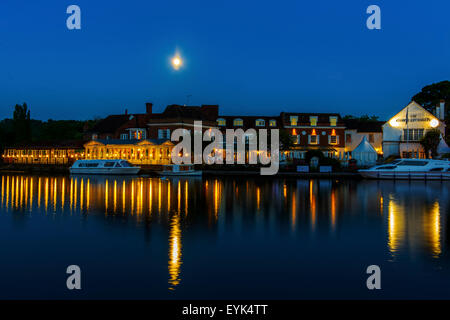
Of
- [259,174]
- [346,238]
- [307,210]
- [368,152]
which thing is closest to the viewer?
[346,238]

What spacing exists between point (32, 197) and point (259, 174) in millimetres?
30080

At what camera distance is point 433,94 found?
78.2 metres

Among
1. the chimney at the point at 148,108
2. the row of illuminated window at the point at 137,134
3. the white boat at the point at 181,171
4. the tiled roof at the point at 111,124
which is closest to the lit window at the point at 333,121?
the white boat at the point at 181,171

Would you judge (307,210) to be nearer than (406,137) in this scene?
Yes

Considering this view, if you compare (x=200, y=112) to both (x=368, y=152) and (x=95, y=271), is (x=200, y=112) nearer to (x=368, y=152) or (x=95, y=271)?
(x=368, y=152)

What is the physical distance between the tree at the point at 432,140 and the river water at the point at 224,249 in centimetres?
3848

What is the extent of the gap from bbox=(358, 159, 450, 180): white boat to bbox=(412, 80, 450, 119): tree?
27.0 metres

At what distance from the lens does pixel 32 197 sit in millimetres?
31547

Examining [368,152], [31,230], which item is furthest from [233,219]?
[368,152]

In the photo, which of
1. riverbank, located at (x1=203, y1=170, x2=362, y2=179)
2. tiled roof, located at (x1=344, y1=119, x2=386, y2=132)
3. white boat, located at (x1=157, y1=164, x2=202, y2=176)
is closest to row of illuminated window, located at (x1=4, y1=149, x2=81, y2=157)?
white boat, located at (x1=157, y1=164, x2=202, y2=176)

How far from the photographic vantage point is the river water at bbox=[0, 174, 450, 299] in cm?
1092

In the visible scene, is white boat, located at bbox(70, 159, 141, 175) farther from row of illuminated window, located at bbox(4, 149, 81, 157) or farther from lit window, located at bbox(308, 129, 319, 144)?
lit window, located at bbox(308, 129, 319, 144)

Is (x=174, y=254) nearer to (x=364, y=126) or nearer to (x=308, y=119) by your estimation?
(x=308, y=119)

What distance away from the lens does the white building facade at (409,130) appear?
2559 inches
